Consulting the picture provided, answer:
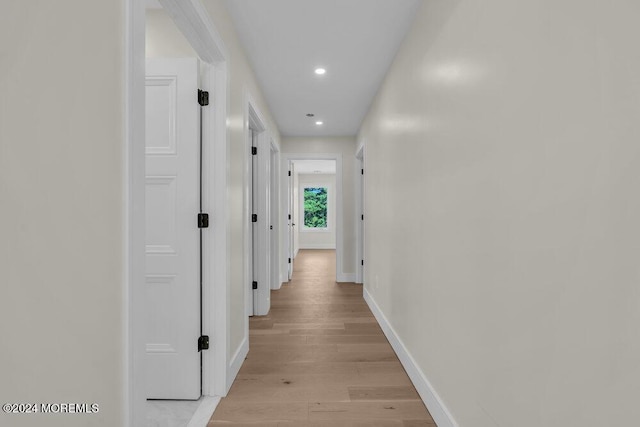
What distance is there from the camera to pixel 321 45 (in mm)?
2785

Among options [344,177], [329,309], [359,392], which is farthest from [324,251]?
[359,392]

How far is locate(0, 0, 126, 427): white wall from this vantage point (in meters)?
0.71

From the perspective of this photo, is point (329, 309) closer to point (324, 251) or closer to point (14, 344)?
point (14, 344)

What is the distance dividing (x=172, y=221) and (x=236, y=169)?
628 mm

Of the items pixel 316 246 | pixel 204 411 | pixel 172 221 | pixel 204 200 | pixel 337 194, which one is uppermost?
pixel 337 194

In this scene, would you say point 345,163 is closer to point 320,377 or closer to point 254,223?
point 254,223

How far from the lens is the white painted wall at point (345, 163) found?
596 centimetres

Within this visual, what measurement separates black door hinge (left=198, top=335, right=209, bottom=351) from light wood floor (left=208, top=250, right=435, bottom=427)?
0.34 meters

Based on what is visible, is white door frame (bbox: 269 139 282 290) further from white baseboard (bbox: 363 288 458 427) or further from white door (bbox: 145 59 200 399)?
white door (bbox: 145 59 200 399)

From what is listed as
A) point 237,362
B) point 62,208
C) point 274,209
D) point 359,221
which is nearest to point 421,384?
point 237,362

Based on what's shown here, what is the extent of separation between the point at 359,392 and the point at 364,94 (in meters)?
2.98

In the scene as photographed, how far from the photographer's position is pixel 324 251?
1109cm

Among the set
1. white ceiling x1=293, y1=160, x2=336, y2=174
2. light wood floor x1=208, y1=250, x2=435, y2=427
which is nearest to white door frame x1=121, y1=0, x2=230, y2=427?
light wood floor x1=208, y1=250, x2=435, y2=427

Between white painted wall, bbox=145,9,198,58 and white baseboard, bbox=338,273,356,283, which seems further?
white baseboard, bbox=338,273,356,283
